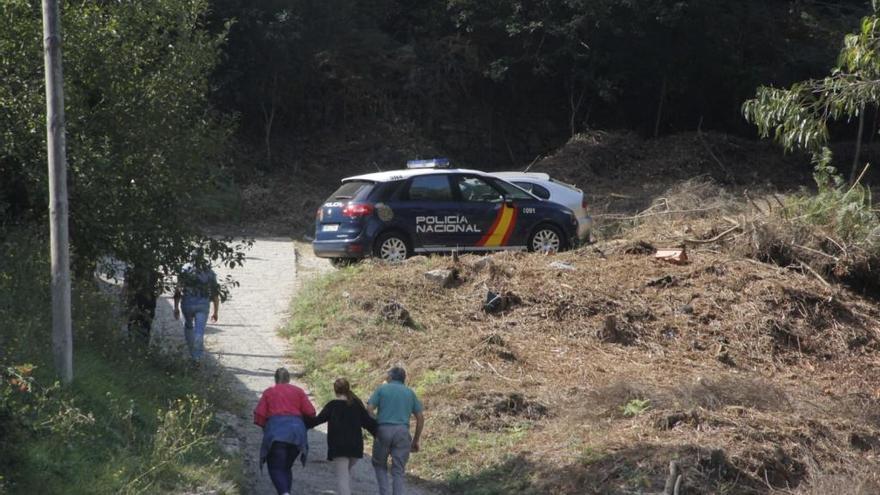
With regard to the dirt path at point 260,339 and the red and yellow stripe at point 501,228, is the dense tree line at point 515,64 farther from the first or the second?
the red and yellow stripe at point 501,228

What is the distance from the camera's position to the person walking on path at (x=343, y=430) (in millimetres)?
9547

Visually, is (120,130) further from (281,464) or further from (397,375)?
(281,464)

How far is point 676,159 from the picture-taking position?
95.4ft

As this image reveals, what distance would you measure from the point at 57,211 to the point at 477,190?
441 inches

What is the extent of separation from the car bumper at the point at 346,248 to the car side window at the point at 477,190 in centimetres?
193

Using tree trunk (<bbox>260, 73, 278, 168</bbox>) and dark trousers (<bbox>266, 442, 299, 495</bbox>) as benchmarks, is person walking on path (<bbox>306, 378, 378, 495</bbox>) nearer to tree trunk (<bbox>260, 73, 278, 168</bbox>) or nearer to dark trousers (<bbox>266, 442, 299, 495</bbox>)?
dark trousers (<bbox>266, 442, 299, 495</bbox>)

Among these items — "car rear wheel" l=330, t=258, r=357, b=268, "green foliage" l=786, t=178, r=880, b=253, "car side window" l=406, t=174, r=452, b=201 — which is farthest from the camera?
"car side window" l=406, t=174, r=452, b=201

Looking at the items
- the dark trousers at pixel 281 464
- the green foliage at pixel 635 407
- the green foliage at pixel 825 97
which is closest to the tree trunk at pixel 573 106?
the green foliage at pixel 825 97

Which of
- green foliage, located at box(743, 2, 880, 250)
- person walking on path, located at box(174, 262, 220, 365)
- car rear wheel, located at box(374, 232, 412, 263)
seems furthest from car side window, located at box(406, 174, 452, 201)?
green foliage, located at box(743, 2, 880, 250)

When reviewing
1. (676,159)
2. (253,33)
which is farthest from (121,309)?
(676,159)

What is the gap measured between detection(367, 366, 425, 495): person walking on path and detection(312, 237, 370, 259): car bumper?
8.65m

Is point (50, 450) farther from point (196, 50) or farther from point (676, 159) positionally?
point (676, 159)

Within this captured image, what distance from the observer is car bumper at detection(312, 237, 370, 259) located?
18484mm

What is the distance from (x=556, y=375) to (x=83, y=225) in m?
5.75
